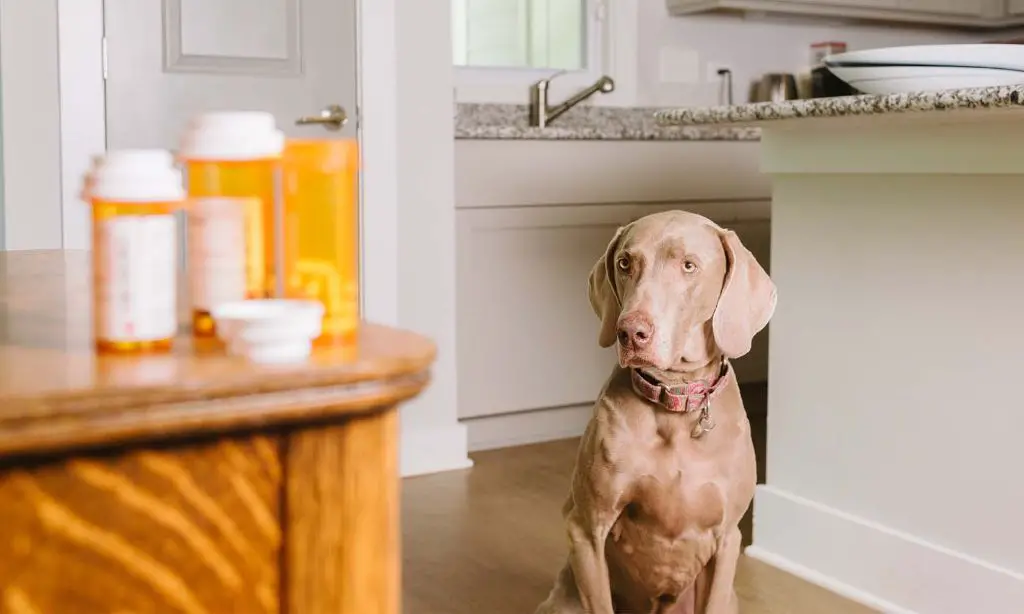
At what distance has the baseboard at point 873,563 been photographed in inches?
88.0

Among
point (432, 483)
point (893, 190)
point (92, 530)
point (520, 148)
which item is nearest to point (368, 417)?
point (92, 530)

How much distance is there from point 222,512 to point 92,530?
0.07m

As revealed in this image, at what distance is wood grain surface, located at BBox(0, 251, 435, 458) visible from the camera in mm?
572

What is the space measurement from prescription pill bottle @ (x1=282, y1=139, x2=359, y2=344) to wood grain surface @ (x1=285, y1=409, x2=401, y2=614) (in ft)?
0.33

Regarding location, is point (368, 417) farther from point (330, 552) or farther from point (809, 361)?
point (809, 361)

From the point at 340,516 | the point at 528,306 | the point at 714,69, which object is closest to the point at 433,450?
the point at 528,306

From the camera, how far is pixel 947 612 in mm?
2297

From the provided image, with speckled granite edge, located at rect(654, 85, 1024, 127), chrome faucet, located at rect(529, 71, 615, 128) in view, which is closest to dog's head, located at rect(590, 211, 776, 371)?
speckled granite edge, located at rect(654, 85, 1024, 127)

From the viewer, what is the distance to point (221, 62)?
3205 millimetres

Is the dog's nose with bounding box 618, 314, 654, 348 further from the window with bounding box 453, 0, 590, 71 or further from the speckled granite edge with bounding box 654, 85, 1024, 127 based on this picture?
the window with bounding box 453, 0, 590, 71

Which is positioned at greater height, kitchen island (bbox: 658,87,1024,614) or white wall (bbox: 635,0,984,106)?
white wall (bbox: 635,0,984,106)

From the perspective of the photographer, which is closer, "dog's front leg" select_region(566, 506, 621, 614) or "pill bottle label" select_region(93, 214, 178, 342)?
"pill bottle label" select_region(93, 214, 178, 342)

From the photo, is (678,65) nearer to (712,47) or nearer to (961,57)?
(712,47)

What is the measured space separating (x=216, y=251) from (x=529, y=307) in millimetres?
3073
